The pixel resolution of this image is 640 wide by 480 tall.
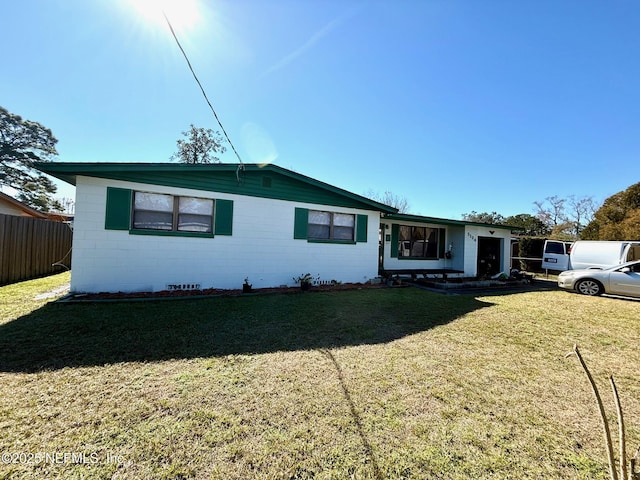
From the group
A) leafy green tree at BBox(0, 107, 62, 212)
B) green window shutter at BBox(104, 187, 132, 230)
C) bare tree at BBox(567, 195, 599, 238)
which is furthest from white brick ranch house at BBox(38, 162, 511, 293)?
bare tree at BBox(567, 195, 599, 238)

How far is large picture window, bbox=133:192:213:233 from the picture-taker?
6746mm

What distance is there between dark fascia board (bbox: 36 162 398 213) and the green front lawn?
2.98 meters

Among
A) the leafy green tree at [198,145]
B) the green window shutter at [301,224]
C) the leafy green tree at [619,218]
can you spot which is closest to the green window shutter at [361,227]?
the green window shutter at [301,224]

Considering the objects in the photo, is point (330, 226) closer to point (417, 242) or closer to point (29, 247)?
point (417, 242)

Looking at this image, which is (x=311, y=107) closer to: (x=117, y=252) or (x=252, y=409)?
(x=117, y=252)

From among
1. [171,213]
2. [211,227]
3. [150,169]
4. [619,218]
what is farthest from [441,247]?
[619,218]

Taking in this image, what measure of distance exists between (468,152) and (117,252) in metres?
16.3

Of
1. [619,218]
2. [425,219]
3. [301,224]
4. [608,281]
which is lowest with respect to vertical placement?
[608,281]

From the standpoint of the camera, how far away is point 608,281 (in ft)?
27.7

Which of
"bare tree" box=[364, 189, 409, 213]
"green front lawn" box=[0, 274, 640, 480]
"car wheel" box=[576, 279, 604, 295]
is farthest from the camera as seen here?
"bare tree" box=[364, 189, 409, 213]

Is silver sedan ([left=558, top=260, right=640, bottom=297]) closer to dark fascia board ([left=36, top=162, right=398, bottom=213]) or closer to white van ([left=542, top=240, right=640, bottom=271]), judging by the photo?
white van ([left=542, top=240, right=640, bottom=271])

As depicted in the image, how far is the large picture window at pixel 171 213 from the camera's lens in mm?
6746

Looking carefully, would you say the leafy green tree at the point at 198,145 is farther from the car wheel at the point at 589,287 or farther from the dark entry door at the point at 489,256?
the car wheel at the point at 589,287

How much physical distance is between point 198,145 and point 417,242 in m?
21.9
